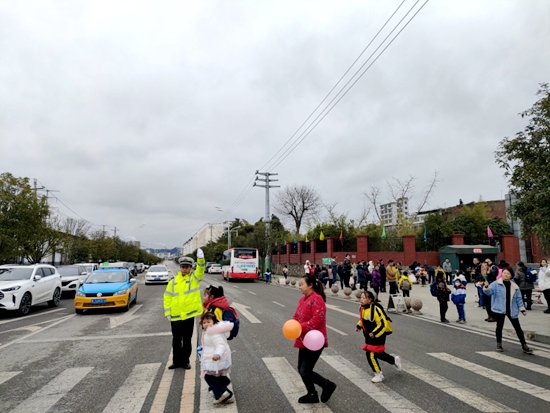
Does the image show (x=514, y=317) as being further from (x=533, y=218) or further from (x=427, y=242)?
(x=427, y=242)

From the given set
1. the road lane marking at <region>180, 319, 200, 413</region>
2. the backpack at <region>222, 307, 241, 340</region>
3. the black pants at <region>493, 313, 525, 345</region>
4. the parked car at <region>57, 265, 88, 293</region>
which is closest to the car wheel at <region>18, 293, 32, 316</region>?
the parked car at <region>57, 265, 88, 293</region>

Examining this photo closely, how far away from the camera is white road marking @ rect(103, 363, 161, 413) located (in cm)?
518

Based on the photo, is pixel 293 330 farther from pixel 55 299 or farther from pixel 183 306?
pixel 55 299

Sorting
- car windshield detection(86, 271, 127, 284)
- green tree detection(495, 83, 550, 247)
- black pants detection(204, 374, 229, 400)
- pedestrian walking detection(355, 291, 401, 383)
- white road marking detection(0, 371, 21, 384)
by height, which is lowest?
white road marking detection(0, 371, 21, 384)

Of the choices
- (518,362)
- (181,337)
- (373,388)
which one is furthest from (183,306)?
(518,362)

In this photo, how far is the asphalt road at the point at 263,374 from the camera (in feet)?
17.4

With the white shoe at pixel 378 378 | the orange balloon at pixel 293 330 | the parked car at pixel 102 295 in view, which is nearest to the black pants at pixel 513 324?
the white shoe at pixel 378 378

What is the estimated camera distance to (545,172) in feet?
32.4

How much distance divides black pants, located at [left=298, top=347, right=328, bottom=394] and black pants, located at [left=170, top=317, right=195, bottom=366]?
242 cm

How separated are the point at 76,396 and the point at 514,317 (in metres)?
7.93

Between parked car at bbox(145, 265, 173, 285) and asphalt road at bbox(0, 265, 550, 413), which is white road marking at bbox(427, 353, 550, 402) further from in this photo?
parked car at bbox(145, 265, 173, 285)

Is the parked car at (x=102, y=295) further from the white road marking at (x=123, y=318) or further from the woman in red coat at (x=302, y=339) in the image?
the woman in red coat at (x=302, y=339)

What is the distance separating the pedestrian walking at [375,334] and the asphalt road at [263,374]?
270 mm

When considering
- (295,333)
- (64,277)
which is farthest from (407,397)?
(64,277)
